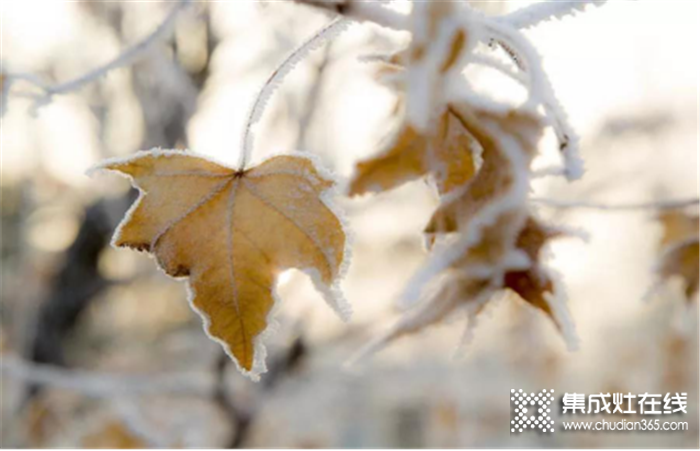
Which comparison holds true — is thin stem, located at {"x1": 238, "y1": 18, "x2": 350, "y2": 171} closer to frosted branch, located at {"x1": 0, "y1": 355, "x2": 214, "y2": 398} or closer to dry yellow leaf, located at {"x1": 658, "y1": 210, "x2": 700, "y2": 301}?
dry yellow leaf, located at {"x1": 658, "y1": 210, "x2": 700, "y2": 301}

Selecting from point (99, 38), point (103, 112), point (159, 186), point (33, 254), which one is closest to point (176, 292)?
point (33, 254)

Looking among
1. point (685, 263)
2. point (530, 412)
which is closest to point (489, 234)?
point (685, 263)

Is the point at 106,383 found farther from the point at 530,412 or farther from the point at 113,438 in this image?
the point at 530,412

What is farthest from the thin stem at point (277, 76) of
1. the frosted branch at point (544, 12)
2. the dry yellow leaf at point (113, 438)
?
the dry yellow leaf at point (113, 438)

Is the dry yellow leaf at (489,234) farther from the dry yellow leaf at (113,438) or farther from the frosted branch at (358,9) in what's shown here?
the dry yellow leaf at (113,438)

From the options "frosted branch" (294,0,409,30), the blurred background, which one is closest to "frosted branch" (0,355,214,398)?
the blurred background

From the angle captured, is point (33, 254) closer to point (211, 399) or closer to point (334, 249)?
point (211, 399)
